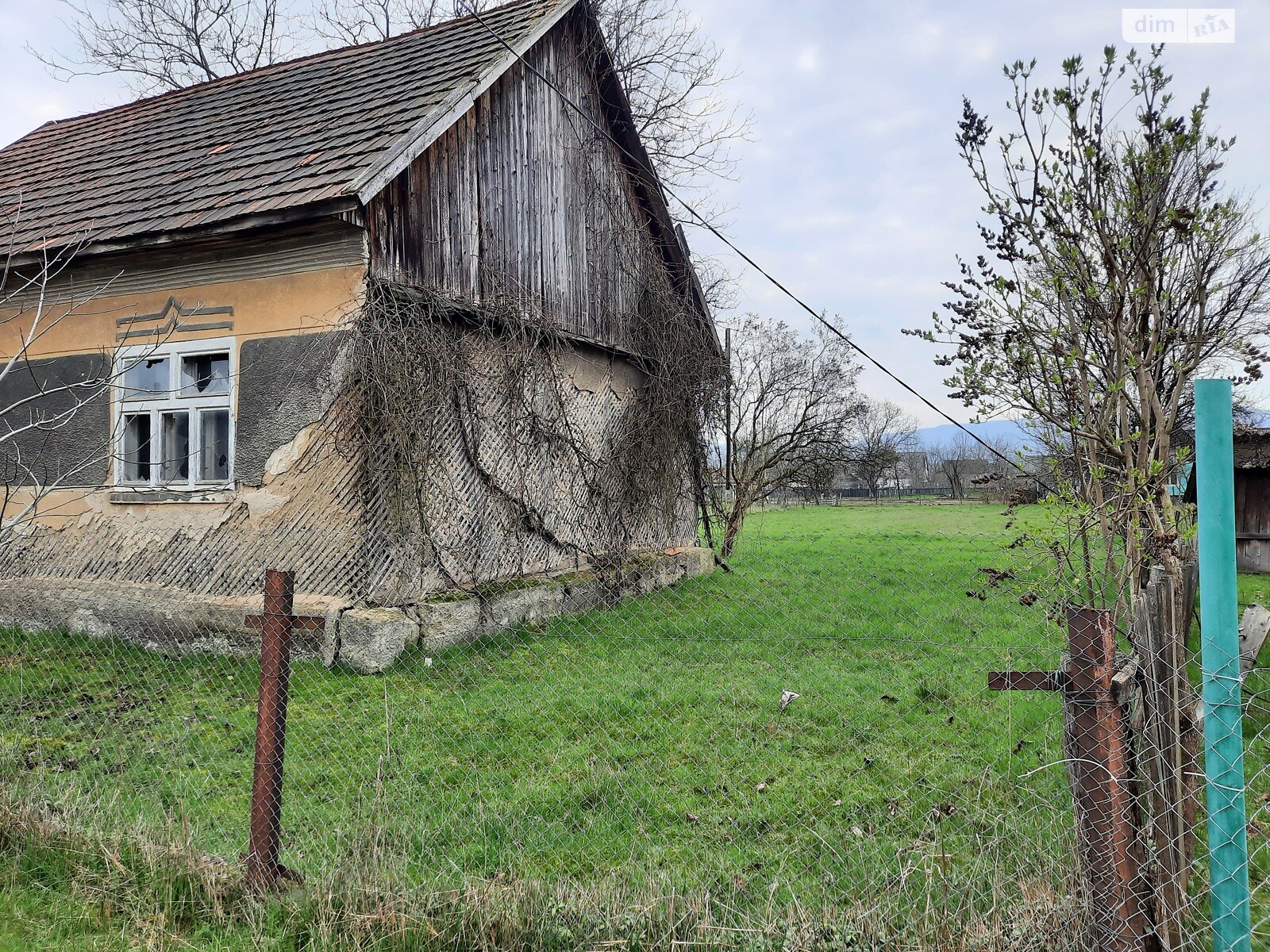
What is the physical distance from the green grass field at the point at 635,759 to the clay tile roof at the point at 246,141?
4.41 m

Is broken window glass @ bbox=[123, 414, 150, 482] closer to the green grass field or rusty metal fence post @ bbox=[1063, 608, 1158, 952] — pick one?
the green grass field

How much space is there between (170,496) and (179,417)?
846mm

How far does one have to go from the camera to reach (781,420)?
1914 centimetres

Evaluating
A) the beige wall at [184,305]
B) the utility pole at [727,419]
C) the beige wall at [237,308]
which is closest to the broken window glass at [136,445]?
the beige wall at [184,305]

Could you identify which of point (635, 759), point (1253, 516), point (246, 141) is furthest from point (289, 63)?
point (1253, 516)

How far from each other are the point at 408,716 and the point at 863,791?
3.29 metres

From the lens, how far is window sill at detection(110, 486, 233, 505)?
8.08 meters

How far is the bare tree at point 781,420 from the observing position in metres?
17.0

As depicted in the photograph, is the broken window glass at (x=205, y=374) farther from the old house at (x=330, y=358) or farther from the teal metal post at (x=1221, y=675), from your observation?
the teal metal post at (x=1221, y=675)

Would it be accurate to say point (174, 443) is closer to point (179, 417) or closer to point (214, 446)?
point (179, 417)

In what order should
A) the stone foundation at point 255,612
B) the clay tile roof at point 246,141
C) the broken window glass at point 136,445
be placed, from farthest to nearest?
the broken window glass at point 136,445
the clay tile roof at point 246,141
the stone foundation at point 255,612

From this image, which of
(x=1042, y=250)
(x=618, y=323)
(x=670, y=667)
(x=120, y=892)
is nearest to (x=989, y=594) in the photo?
(x=670, y=667)

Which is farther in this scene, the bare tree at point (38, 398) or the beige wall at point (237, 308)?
the bare tree at point (38, 398)

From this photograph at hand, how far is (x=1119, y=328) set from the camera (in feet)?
13.4
